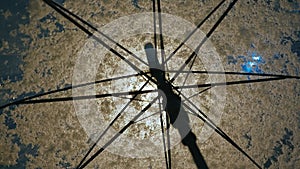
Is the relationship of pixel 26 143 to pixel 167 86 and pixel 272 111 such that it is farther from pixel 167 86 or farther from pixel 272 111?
pixel 272 111

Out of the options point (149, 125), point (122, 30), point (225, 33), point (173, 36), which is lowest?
point (149, 125)

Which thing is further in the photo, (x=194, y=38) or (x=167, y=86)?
(x=194, y=38)

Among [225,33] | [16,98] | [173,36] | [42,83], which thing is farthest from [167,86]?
[16,98]

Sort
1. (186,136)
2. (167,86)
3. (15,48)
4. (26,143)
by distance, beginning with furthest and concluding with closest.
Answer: (15,48) → (26,143) → (186,136) → (167,86)

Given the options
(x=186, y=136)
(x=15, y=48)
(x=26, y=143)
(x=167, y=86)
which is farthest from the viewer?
(x=15, y=48)

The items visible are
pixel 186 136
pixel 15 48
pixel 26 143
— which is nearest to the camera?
pixel 186 136

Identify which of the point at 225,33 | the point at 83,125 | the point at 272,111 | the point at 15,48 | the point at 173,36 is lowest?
the point at 272,111

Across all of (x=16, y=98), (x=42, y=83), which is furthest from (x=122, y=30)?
(x=16, y=98)

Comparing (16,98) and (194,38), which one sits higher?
(16,98)

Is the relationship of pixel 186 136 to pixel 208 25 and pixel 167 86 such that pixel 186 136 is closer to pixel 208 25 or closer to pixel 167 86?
pixel 167 86
